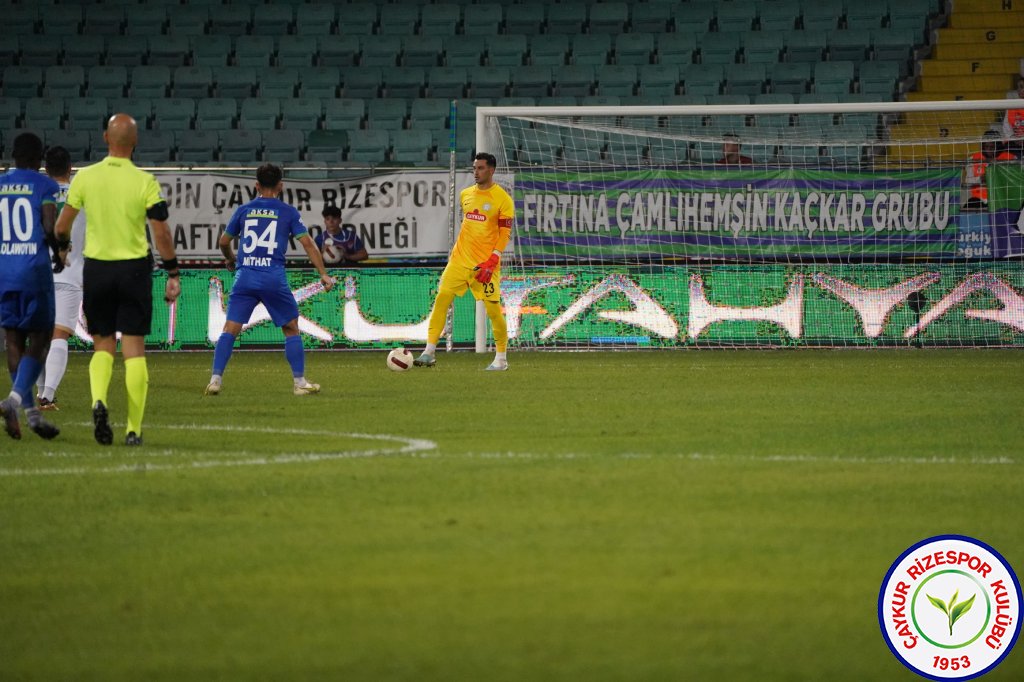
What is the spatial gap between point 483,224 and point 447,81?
38.1 ft

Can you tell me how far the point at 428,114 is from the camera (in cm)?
2577

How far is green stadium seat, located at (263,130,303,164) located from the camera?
81.5ft

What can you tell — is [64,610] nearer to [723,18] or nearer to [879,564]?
[879,564]

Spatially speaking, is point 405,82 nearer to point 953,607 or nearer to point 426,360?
point 426,360

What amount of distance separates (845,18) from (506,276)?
11.3 m

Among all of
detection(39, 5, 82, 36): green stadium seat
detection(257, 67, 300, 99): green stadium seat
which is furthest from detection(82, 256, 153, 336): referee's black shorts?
detection(39, 5, 82, 36): green stadium seat

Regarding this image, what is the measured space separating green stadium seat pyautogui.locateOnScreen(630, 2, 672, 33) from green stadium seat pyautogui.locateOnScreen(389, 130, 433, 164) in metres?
5.44

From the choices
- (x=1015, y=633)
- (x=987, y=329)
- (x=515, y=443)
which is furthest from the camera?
(x=987, y=329)

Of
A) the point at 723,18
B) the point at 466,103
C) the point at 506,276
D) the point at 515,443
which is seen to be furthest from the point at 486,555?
the point at 723,18

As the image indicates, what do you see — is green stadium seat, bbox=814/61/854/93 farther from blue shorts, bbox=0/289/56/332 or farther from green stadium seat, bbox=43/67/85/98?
blue shorts, bbox=0/289/56/332

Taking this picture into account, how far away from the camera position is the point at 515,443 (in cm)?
880

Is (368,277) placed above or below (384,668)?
above

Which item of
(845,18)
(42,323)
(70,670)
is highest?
(845,18)

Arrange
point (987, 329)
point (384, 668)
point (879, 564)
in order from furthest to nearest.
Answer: point (987, 329) → point (879, 564) → point (384, 668)
